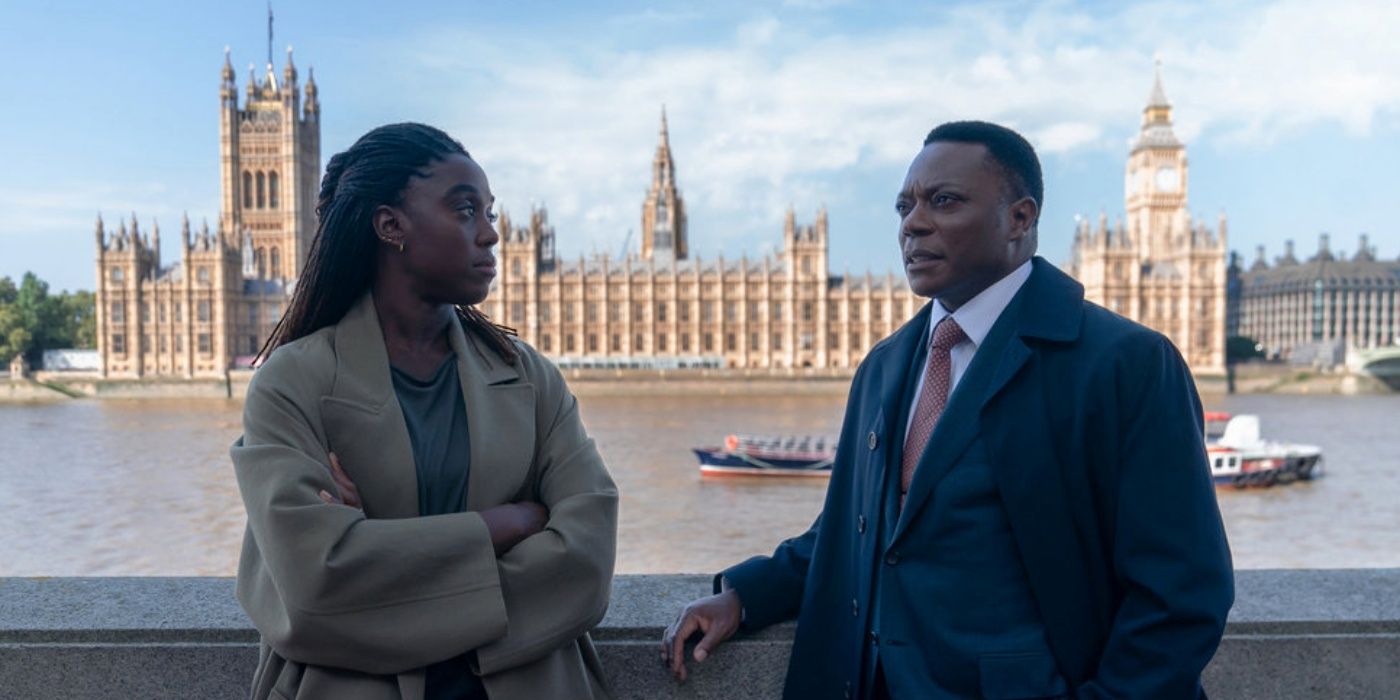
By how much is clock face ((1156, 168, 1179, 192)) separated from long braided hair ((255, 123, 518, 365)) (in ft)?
225

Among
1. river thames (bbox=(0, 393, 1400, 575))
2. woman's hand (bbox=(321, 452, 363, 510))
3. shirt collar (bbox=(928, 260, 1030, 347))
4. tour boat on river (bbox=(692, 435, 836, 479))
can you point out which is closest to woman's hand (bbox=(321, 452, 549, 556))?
woman's hand (bbox=(321, 452, 363, 510))

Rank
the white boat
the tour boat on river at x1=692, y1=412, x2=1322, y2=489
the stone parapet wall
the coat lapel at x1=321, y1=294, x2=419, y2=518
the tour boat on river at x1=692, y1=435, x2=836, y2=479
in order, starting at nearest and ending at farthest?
the coat lapel at x1=321, y1=294, x2=419, y2=518, the stone parapet wall, the white boat, the tour boat on river at x1=692, y1=412, x2=1322, y2=489, the tour boat on river at x1=692, y1=435, x2=836, y2=479

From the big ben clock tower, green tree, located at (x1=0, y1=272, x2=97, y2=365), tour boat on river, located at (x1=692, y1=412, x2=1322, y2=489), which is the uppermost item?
the big ben clock tower

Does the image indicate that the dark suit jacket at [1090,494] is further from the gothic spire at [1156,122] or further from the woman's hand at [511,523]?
the gothic spire at [1156,122]

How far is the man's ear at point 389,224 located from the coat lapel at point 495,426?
17 cm

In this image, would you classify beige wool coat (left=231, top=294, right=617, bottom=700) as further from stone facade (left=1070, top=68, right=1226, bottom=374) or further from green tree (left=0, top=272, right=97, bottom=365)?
green tree (left=0, top=272, right=97, bottom=365)

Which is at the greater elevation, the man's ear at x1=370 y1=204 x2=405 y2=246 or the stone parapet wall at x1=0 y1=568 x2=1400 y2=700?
the man's ear at x1=370 y1=204 x2=405 y2=246

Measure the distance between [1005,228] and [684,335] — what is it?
174ft

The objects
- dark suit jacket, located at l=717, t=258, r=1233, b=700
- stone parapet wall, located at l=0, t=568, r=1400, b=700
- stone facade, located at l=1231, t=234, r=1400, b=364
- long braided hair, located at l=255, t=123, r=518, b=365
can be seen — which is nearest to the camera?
dark suit jacket, located at l=717, t=258, r=1233, b=700

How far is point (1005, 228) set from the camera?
180 cm

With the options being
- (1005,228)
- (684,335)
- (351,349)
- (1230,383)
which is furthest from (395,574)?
(1230,383)

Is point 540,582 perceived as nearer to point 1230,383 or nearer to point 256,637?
point 256,637

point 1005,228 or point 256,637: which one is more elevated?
point 1005,228

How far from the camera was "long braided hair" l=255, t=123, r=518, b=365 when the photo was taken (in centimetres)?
176
